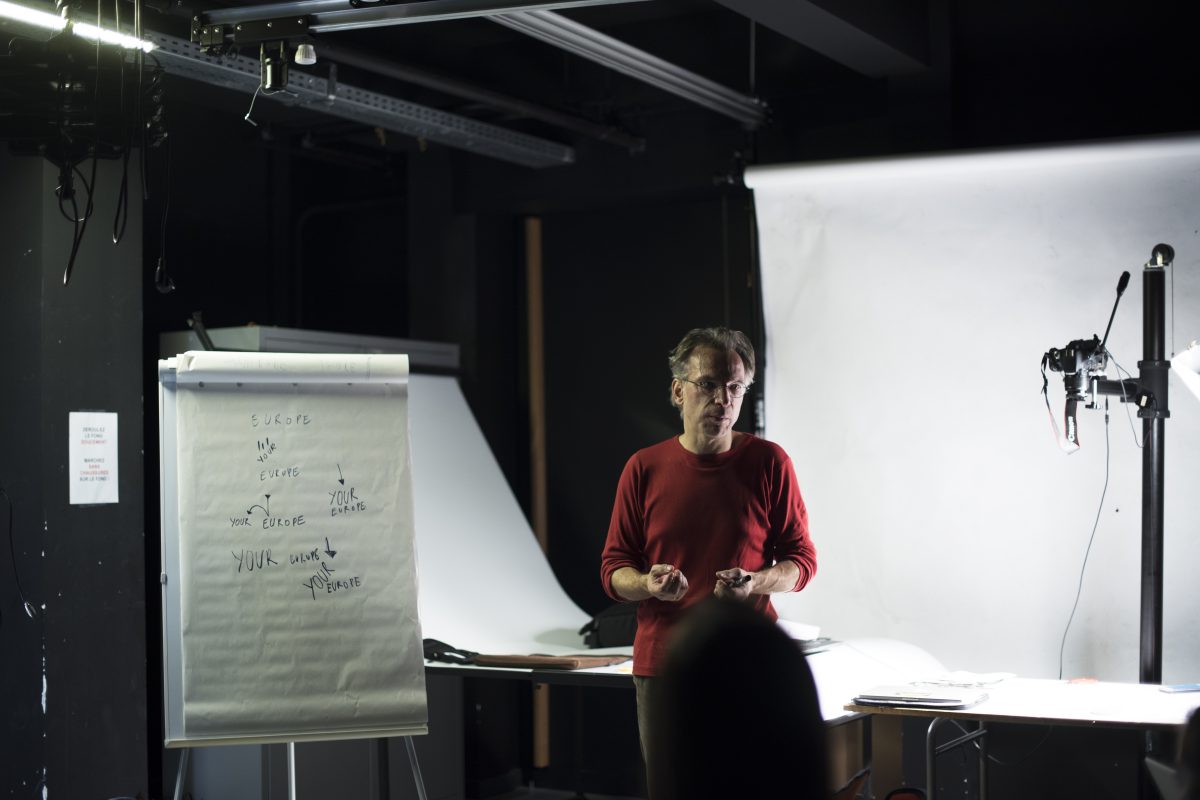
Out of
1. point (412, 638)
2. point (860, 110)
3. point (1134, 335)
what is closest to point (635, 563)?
point (412, 638)

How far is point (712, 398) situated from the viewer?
3002 millimetres

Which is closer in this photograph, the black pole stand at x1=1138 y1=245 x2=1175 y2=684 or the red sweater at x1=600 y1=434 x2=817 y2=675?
the red sweater at x1=600 y1=434 x2=817 y2=675

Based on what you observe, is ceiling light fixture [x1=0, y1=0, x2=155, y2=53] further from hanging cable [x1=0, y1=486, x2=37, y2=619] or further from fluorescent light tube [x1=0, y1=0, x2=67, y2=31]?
hanging cable [x1=0, y1=486, x2=37, y2=619]

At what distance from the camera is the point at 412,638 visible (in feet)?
11.7

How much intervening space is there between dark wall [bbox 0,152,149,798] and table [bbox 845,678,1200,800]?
2448mm

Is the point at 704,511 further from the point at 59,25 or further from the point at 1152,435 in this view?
the point at 59,25

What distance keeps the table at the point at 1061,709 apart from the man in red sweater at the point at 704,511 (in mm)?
466

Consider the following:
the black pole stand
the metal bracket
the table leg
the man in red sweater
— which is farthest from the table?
the metal bracket

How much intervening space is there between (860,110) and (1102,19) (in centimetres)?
87

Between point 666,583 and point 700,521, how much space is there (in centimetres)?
22

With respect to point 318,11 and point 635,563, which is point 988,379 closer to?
point 635,563

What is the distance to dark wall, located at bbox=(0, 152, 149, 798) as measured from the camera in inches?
158

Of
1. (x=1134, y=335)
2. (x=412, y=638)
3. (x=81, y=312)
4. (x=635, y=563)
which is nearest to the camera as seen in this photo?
(x=635, y=563)

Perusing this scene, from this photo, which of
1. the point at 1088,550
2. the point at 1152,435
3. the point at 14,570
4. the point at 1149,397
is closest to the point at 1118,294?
the point at 1149,397
